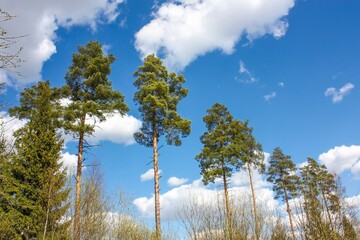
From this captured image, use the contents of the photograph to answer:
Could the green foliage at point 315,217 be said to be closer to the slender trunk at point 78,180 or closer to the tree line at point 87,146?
the tree line at point 87,146

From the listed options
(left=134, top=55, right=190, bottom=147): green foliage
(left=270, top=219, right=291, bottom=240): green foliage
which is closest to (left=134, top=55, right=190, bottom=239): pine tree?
(left=134, top=55, right=190, bottom=147): green foliage

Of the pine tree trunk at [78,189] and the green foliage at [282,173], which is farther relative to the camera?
the green foliage at [282,173]

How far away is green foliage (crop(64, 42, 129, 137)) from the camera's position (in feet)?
59.5

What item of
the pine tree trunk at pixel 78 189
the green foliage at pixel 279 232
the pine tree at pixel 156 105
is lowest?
the green foliage at pixel 279 232

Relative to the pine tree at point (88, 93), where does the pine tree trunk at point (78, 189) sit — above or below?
below

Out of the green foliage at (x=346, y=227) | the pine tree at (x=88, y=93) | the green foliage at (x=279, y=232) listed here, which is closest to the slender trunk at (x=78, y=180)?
the pine tree at (x=88, y=93)

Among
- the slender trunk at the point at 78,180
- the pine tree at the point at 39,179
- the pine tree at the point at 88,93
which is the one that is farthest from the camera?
the pine tree at the point at 88,93

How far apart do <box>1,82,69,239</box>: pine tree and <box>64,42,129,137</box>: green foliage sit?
1.07 metres

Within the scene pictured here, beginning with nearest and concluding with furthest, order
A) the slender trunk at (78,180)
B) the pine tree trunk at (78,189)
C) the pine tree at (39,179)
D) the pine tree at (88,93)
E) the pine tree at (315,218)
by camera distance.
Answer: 1. the pine tree at (315,218)
2. the pine tree trunk at (78,189)
3. the slender trunk at (78,180)
4. the pine tree at (39,179)
5. the pine tree at (88,93)

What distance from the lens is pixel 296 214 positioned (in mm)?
7539

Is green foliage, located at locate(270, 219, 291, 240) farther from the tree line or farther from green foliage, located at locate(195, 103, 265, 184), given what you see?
green foliage, located at locate(195, 103, 265, 184)

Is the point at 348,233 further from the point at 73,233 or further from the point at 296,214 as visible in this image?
the point at 73,233

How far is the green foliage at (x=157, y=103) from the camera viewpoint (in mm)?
19812

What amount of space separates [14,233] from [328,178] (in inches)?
1281
